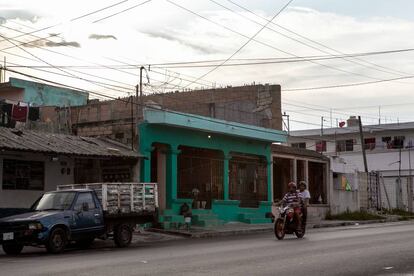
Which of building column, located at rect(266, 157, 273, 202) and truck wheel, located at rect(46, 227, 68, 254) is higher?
building column, located at rect(266, 157, 273, 202)

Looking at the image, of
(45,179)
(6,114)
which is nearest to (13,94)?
(6,114)

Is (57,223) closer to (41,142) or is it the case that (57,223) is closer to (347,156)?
(41,142)

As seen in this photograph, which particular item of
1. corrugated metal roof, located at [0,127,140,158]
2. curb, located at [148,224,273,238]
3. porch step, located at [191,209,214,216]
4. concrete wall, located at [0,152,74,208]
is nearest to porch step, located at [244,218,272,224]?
porch step, located at [191,209,214,216]

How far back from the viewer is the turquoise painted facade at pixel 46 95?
102ft

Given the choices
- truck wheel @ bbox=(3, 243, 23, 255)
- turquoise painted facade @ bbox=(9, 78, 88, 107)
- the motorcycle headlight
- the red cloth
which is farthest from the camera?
turquoise painted facade @ bbox=(9, 78, 88, 107)

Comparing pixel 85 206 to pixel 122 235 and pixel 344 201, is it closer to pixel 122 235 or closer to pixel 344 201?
pixel 122 235

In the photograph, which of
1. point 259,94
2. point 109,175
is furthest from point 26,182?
point 259,94

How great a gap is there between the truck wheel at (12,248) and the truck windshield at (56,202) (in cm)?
130

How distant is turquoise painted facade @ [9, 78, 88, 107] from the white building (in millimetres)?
23126

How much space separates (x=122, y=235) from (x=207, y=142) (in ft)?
36.6

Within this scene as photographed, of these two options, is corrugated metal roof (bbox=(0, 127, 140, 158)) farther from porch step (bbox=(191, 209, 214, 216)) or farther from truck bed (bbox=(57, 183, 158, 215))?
porch step (bbox=(191, 209, 214, 216))

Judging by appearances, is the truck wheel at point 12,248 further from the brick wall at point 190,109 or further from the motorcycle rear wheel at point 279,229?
the brick wall at point 190,109

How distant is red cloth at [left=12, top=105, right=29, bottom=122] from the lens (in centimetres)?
2367

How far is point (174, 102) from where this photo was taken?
36000mm
